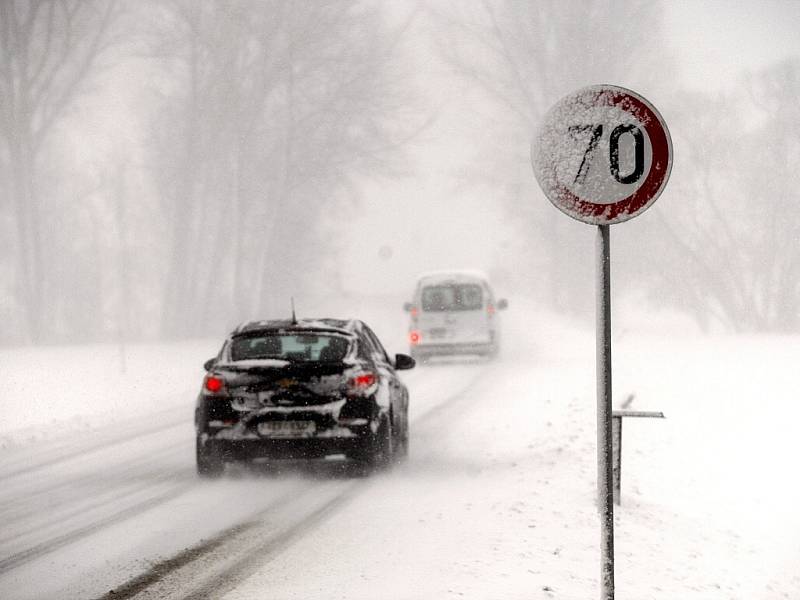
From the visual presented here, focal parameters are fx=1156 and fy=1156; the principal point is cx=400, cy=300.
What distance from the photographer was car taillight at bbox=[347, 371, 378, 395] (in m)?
10.9

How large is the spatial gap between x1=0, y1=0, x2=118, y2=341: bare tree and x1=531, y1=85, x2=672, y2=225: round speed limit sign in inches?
1326

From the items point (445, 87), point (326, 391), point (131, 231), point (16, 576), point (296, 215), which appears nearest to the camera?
point (16, 576)

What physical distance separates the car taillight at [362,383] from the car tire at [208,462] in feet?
4.64

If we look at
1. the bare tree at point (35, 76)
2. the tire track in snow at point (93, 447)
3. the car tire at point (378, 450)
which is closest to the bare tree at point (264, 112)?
the bare tree at point (35, 76)

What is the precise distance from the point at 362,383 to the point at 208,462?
1.64 meters

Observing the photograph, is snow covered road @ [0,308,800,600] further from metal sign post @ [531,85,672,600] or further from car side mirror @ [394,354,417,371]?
metal sign post @ [531,85,672,600]

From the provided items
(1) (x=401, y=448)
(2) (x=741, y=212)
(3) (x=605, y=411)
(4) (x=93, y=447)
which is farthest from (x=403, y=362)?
(2) (x=741, y=212)

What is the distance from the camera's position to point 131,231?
227 ft

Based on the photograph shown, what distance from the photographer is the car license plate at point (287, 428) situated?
10828mm

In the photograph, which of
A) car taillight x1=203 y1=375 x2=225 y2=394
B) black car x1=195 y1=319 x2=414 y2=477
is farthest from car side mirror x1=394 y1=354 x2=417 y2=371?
car taillight x1=203 y1=375 x2=225 y2=394

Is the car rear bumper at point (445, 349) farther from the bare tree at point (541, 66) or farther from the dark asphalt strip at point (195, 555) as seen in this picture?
the bare tree at point (541, 66)

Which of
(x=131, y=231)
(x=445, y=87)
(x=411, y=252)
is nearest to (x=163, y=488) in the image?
(x=445, y=87)

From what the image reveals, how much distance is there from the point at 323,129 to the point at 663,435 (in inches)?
1088

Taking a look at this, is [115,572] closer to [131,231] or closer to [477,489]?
[477,489]
